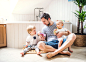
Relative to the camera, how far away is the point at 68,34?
7.13 feet

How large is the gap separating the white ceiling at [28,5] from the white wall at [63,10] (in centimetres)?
25

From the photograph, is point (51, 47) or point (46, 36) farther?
point (46, 36)

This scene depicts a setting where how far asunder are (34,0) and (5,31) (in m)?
1.27

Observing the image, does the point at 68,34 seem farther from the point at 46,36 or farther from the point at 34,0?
the point at 34,0

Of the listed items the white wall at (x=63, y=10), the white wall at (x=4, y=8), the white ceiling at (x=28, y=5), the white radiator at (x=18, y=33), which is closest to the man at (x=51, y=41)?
the white radiator at (x=18, y=33)

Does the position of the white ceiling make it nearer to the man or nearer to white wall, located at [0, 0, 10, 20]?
white wall, located at [0, 0, 10, 20]

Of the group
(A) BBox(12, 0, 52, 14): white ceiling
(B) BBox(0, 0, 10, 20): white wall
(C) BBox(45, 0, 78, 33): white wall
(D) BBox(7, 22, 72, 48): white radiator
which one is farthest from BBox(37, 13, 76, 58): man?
(B) BBox(0, 0, 10, 20): white wall

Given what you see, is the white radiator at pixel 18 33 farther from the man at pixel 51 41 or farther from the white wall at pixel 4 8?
the white wall at pixel 4 8

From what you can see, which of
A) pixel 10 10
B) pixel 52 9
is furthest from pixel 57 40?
pixel 10 10

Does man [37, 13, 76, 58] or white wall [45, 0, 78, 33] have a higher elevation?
white wall [45, 0, 78, 33]

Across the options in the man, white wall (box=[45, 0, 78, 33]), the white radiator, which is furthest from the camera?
white wall (box=[45, 0, 78, 33])

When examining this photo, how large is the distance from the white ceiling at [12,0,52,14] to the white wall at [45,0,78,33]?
249 millimetres

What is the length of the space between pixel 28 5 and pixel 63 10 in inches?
48.1

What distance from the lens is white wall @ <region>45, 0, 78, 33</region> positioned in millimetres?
3424
